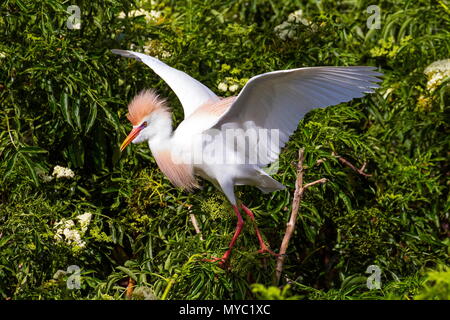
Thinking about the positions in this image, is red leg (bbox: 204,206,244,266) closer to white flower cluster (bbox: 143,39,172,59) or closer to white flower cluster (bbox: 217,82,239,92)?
white flower cluster (bbox: 217,82,239,92)

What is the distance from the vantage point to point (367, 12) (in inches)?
184

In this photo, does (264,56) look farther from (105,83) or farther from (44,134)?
(44,134)

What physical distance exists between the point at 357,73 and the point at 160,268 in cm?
109

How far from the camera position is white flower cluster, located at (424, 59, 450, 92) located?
13.8ft

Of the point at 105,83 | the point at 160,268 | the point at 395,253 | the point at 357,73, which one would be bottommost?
the point at 395,253

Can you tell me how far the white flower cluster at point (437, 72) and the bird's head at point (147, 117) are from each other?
4.46 ft

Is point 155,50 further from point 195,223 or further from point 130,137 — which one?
point 195,223

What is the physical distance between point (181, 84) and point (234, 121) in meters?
0.54

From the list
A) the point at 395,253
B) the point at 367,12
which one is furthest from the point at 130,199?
the point at 367,12

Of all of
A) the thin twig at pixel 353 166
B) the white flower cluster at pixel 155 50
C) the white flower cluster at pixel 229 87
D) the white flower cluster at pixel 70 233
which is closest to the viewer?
the white flower cluster at pixel 70 233

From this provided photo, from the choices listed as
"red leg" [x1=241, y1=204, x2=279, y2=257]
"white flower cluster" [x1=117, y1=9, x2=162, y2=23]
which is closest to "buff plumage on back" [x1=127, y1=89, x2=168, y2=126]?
"red leg" [x1=241, y1=204, x2=279, y2=257]

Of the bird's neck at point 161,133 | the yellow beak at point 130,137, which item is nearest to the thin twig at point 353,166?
the bird's neck at point 161,133

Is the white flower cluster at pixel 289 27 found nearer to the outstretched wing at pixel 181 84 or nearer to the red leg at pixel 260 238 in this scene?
the outstretched wing at pixel 181 84

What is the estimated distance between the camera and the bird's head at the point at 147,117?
3.83 metres
